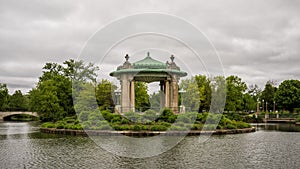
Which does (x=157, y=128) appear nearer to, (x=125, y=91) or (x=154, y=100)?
(x=125, y=91)

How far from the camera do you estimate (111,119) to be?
90.2 ft

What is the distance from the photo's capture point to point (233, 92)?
54094 mm

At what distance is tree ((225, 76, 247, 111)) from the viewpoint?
177 feet

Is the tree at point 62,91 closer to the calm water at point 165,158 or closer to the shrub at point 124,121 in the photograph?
the shrub at point 124,121

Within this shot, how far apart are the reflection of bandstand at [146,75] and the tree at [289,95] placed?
42.1 metres

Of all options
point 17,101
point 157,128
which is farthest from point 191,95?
point 17,101

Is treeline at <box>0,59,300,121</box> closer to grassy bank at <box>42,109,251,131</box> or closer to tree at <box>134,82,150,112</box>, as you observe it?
tree at <box>134,82,150,112</box>

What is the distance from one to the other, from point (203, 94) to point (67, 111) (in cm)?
1953

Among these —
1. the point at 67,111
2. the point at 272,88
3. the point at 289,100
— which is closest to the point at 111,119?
the point at 67,111

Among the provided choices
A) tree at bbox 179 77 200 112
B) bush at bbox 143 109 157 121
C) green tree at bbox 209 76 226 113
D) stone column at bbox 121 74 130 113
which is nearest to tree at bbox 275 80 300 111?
green tree at bbox 209 76 226 113

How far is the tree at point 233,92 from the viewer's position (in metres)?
53.9

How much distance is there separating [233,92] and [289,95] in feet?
65.8

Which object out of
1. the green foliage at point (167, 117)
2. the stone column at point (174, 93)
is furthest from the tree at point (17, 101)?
the green foliage at point (167, 117)

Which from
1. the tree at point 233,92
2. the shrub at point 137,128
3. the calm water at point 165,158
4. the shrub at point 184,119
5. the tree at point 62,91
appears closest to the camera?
the calm water at point 165,158
